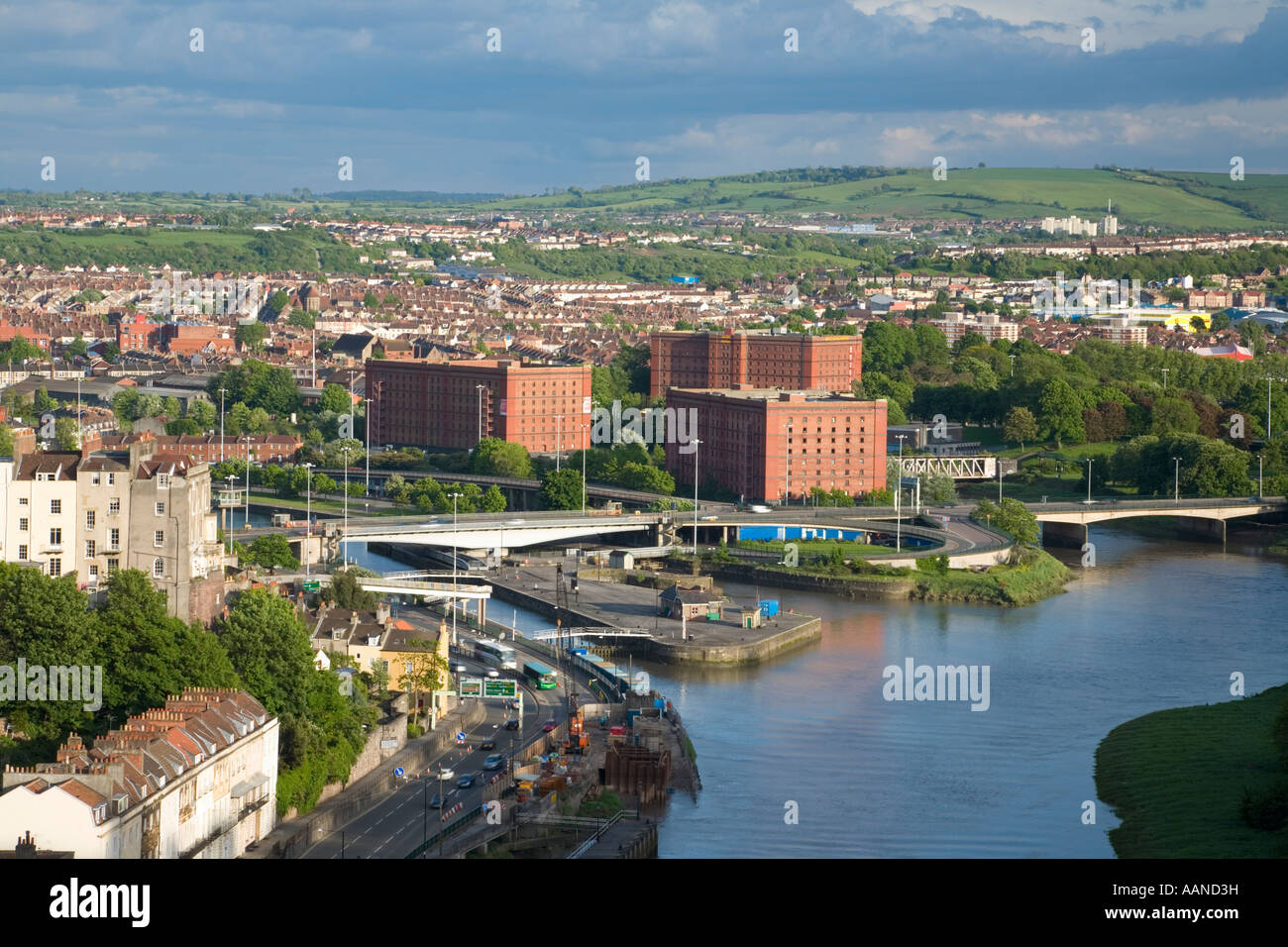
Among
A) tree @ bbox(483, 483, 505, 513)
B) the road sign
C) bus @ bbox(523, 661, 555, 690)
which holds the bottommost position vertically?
bus @ bbox(523, 661, 555, 690)

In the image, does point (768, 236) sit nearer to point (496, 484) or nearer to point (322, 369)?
point (322, 369)

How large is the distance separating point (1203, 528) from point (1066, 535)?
99.2 inches

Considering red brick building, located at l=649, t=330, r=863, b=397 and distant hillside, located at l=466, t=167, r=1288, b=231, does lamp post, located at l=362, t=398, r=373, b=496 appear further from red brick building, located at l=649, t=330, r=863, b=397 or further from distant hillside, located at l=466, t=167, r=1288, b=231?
distant hillside, located at l=466, t=167, r=1288, b=231

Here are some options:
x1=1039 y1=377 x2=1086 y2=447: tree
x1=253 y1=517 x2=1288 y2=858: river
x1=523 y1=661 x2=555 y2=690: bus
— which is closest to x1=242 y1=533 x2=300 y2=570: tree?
x1=253 y1=517 x2=1288 y2=858: river

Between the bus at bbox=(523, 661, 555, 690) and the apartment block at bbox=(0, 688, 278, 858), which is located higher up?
the apartment block at bbox=(0, 688, 278, 858)

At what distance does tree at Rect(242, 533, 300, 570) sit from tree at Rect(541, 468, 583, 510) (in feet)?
25.6

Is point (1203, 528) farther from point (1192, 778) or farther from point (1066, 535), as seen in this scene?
point (1192, 778)

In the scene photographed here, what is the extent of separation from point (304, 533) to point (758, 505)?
27.3 feet

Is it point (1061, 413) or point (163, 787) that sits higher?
point (1061, 413)

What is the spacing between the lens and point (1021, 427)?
41.2 metres

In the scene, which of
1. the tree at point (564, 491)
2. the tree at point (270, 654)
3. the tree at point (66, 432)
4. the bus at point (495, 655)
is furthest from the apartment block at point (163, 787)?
the tree at point (66, 432)

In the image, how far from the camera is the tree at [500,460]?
36500 mm

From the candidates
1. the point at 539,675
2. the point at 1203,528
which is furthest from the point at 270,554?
the point at 1203,528

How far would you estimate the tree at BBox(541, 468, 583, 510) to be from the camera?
106 feet
